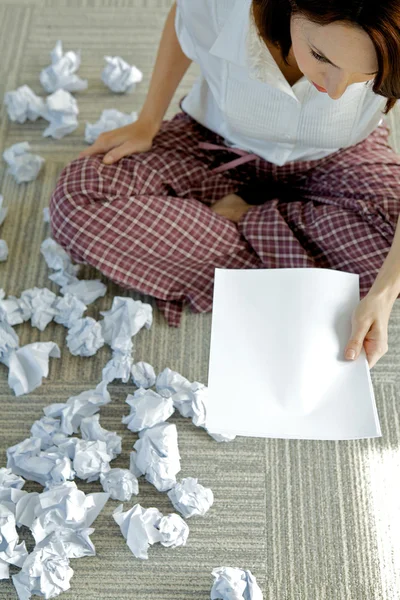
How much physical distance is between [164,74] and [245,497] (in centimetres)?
70

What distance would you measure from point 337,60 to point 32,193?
759 mm

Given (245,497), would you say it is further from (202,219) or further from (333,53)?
(333,53)

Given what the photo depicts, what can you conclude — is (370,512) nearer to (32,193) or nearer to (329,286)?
(329,286)

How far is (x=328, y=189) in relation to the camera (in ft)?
4.01

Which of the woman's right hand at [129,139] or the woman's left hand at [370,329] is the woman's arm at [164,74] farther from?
the woman's left hand at [370,329]

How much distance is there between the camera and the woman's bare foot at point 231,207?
4.20ft

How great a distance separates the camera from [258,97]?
1.10m

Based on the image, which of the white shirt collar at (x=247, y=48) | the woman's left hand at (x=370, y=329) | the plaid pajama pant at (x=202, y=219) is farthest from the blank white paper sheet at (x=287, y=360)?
the white shirt collar at (x=247, y=48)

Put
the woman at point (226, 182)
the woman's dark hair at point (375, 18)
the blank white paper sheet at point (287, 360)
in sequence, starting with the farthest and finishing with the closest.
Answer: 1. the woman at point (226, 182)
2. the blank white paper sheet at point (287, 360)
3. the woman's dark hair at point (375, 18)

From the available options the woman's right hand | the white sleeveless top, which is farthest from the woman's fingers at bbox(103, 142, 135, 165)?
the white sleeveless top

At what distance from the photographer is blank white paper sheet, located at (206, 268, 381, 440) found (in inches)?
36.9

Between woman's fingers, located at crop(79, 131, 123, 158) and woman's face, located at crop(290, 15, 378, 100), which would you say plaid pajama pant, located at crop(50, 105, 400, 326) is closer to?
woman's fingers, located at crop(79, 131, 123, 158)

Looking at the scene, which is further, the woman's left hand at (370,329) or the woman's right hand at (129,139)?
the woman's right hand at (129,139)

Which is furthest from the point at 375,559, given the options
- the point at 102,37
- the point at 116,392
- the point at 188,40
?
the point at 102,37
